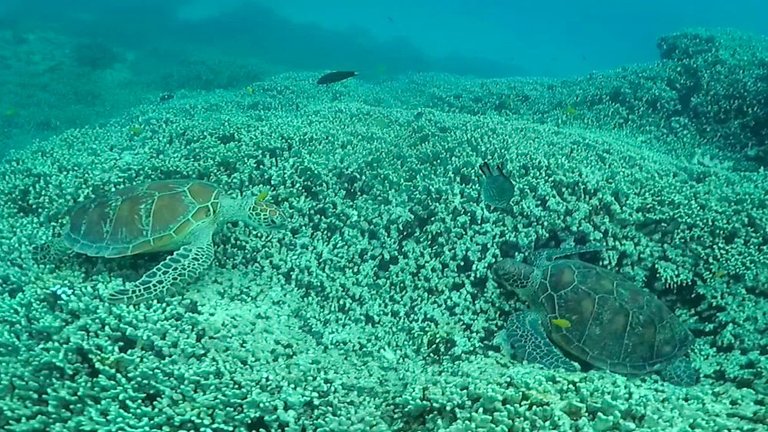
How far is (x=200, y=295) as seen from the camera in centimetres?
388

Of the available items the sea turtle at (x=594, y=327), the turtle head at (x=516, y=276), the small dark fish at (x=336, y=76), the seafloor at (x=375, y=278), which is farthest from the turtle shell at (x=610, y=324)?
the small dark fish at (x=336, y=76)

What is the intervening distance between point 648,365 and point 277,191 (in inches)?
159

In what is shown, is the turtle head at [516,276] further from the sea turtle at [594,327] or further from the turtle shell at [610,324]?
the turtle shell at [610,324]

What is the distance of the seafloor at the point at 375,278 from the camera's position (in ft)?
9.09

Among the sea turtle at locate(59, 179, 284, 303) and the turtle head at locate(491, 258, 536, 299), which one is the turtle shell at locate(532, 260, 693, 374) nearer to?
the turtle head at locate(491, 258, 536, 299)

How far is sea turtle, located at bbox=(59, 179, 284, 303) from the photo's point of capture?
3.94 meters

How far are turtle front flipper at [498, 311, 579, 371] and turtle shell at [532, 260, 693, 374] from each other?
15 cm

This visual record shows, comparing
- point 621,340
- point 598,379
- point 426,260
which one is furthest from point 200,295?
point 621,340

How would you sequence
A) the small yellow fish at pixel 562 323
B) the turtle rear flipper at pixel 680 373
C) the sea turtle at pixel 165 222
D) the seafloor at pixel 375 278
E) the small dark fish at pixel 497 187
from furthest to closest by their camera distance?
1. the small dark fish at pixel 497 187
2. the sea turtle at pixel 165 222
3. the small yellow fish at pixel 562 323
4. the turtle rear flipper at pixel 680 373
5. the seafloor at pixel 375 278

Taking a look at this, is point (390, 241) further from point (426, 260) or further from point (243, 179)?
point (243, 179)

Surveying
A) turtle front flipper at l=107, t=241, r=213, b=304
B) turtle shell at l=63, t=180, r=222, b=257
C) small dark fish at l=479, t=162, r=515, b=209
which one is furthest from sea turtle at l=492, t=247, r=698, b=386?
turtle shell at l=63, t=180, r=222, b=257

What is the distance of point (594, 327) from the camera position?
3641 millimetres

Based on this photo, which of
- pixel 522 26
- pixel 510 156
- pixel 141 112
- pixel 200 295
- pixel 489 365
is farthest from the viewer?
pixel 522 26

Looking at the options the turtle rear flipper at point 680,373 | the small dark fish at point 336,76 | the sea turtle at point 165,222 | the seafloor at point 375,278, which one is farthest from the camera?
the small dark fish at point 336,76
